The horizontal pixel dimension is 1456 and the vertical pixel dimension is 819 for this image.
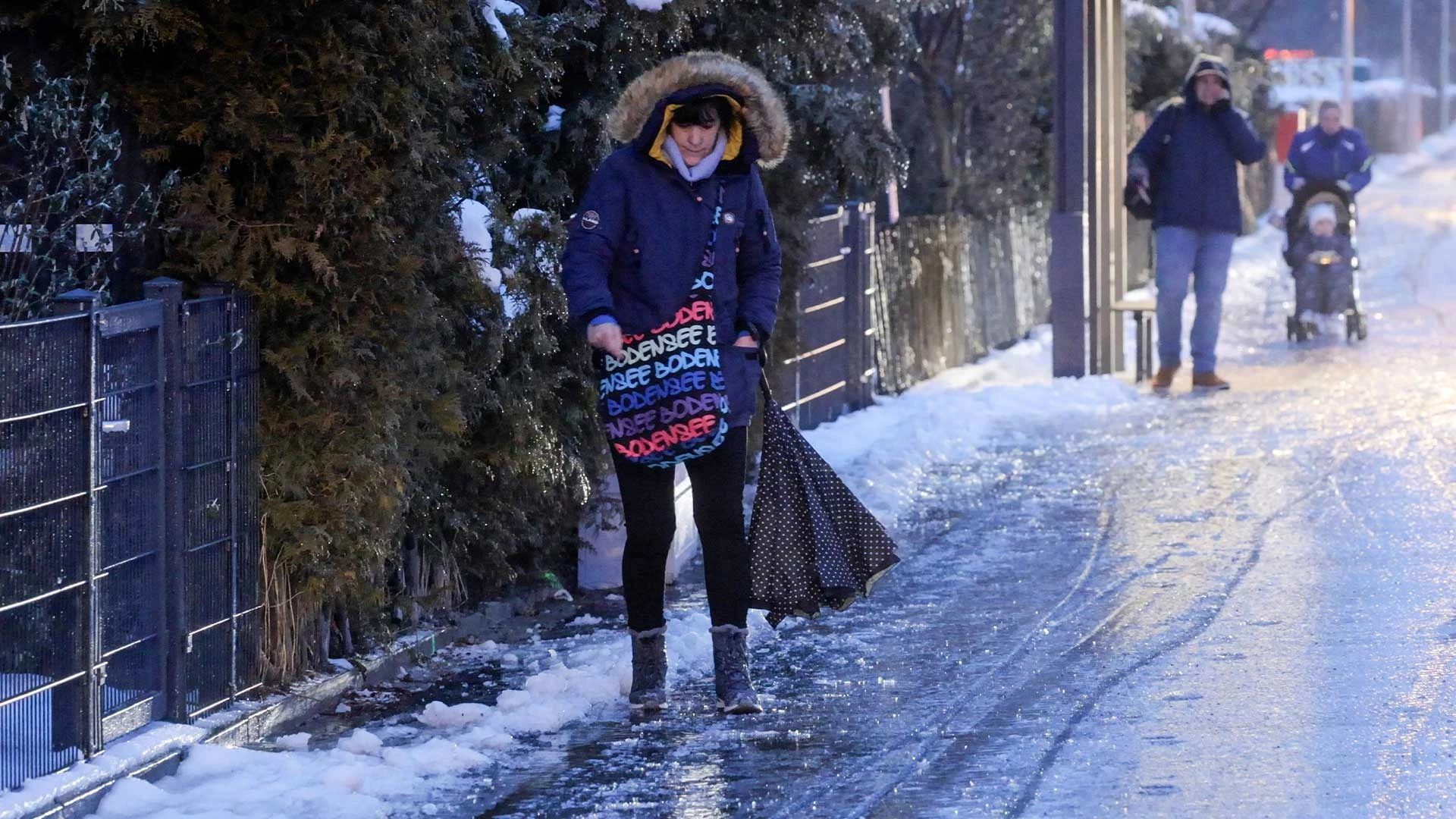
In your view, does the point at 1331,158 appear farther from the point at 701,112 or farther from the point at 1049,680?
the point at 701,112

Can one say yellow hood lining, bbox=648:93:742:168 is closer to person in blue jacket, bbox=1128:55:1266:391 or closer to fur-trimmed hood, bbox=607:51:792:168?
fur-trimmed hood, bbox=607:51:792:168

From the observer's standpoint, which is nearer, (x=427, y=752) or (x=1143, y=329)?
(x=427, y=752)

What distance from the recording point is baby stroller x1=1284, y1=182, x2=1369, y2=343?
1666 centimetres

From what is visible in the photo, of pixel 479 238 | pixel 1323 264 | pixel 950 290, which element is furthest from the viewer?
pixel 1323 264

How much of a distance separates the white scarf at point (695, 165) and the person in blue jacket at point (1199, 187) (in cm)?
777

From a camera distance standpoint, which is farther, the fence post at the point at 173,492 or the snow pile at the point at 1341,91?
the snow pile at the point at 1341,91

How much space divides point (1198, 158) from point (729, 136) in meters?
7.89

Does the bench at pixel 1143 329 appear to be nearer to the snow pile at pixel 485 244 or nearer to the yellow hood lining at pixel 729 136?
the snow pile at pixel 485 244

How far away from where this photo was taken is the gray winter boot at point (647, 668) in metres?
6.02

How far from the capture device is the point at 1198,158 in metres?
13.3

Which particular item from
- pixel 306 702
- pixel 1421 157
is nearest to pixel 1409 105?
pixel 1421 157

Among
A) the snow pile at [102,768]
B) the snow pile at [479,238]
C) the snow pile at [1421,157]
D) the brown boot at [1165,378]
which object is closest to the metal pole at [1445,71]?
the snow pile at [1421,157]

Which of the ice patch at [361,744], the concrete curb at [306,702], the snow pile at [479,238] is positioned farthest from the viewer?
the snow pile at [479,238]

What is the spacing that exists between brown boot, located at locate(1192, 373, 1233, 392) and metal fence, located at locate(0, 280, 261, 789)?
9.02 meters
